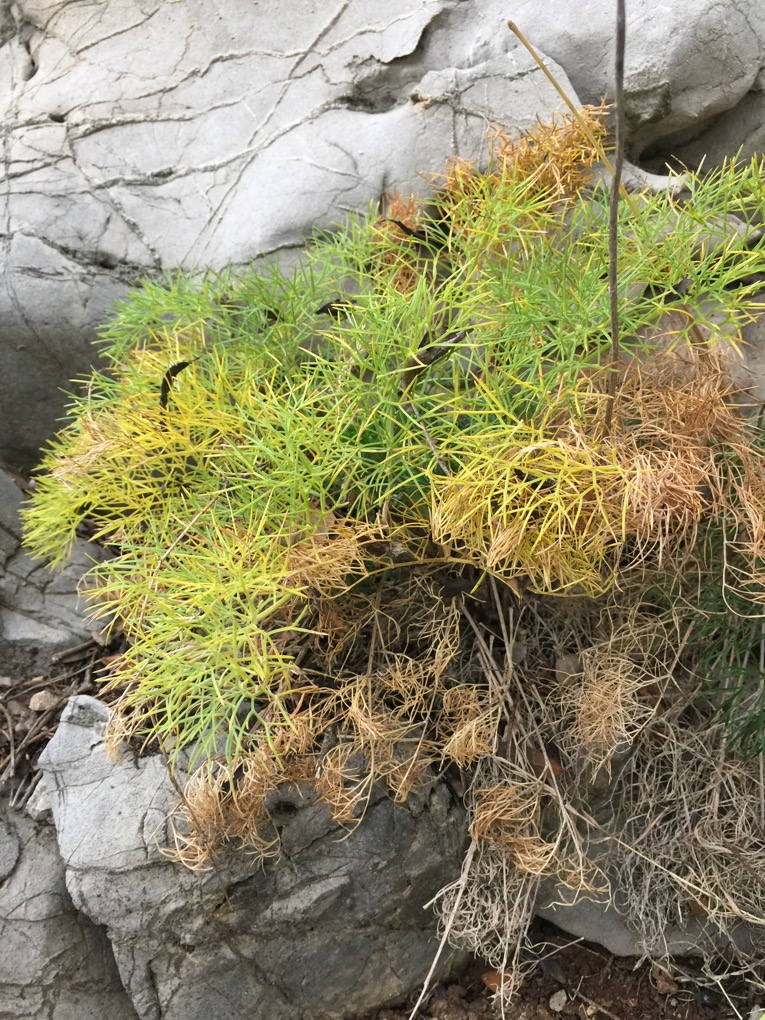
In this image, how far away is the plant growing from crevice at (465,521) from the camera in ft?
3.42

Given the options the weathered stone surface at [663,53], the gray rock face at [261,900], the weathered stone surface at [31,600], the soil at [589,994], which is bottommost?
the soil at [589,994]

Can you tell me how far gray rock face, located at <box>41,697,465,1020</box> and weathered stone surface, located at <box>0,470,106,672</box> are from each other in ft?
1.35

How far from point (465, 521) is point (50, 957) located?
3.24ft

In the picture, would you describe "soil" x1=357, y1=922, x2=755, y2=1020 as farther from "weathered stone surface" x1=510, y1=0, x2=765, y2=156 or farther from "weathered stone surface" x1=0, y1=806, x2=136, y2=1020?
"weathered stone surface" x1=510, y1=0, x2=765, y2=156

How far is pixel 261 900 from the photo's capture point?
120cm

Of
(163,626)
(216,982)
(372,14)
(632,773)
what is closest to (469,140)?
(372,14)

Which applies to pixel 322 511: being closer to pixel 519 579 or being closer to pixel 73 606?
pixel 519 579

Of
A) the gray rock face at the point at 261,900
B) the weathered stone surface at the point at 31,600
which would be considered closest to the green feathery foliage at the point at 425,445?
the gray rock face at the point at 261,900

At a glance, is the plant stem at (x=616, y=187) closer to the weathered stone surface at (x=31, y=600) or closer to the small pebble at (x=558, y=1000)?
the small pebble at (x=558, y=1000)

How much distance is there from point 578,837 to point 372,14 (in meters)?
1.64

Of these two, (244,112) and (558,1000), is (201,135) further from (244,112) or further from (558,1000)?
(558,1000)

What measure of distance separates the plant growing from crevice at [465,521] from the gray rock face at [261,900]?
6 centimetres

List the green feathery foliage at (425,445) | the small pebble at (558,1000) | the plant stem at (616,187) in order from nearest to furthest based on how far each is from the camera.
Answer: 1. the plant stem at (616,187)
2. the green feathery foliage at (425,445)
3. the small pebble at (558,1000)

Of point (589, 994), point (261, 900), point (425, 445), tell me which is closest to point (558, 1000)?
point (589, 994)
